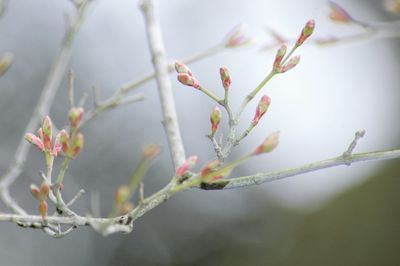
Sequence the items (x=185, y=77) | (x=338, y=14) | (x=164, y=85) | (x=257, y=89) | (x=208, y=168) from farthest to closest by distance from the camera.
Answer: (x=338, y=14), (x=164, y=85), (x=185, y=77), (x=257, y=89), (x=208, y=168)

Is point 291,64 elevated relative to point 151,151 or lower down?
elevated

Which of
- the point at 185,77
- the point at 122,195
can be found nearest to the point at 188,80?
the point at 185,77

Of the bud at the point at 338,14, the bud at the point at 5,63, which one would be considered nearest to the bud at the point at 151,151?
the bud at the point at 5,63

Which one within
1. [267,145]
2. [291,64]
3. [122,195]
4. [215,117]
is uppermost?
[291,64]

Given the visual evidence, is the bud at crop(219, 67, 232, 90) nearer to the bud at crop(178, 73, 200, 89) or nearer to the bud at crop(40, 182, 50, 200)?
the bud at crop(178, 73, 200, 89)

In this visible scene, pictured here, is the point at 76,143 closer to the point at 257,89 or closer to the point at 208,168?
the point at 208,168

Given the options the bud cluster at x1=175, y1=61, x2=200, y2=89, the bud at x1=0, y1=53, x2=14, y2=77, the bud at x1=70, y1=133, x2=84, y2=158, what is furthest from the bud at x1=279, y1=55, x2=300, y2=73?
the bud at x1=0, y1=53, x2=14, y2=77

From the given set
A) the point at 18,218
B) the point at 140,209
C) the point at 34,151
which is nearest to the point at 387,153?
the point at 140,209
